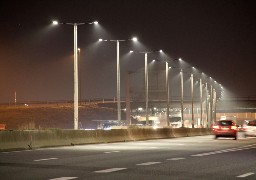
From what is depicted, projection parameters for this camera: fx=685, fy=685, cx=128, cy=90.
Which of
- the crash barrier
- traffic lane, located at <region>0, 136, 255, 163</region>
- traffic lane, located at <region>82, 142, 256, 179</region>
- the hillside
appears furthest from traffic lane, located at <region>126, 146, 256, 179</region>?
the hillside

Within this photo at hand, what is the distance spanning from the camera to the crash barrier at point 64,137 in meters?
27.4

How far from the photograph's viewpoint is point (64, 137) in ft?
106

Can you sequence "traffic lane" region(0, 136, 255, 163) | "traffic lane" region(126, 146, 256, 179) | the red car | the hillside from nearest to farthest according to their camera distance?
"traffic lane" region(126, 146, 256, 179) < "traffic lane" region(0, 136, 255, 163) < the red car < the hillside

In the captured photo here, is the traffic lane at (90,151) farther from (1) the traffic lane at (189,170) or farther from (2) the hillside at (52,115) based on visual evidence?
(2) the hillside at (52,115)

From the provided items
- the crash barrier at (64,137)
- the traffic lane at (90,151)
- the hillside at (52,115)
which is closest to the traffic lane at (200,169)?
the traffic lane at (90,151)

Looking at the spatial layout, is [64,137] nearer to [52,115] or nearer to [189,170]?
[189,170]

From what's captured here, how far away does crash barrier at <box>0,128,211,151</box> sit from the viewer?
1079 inches

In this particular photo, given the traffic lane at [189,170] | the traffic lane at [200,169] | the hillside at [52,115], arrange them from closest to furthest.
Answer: the traffic lane at [189,170] → the traffic lane at [200,169] → the hillside at [52,115]

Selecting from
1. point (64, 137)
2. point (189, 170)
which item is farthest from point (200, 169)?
point (64, 137)

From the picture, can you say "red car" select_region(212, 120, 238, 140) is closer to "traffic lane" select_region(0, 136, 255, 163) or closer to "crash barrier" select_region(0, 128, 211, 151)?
"crash barrier" select_region(0, 128, 211, 151)

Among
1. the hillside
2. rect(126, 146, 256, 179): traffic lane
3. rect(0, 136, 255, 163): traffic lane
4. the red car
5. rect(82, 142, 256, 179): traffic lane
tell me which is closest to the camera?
rect(82, 142, 256, 179): traffic lane

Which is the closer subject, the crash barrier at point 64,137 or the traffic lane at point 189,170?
the traffic lane at point 189,170

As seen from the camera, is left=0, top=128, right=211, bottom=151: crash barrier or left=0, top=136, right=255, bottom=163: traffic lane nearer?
left=0, top=136, right=255, bottom=163: traffic lane

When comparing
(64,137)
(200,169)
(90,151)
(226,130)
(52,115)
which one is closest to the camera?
(200,169)
